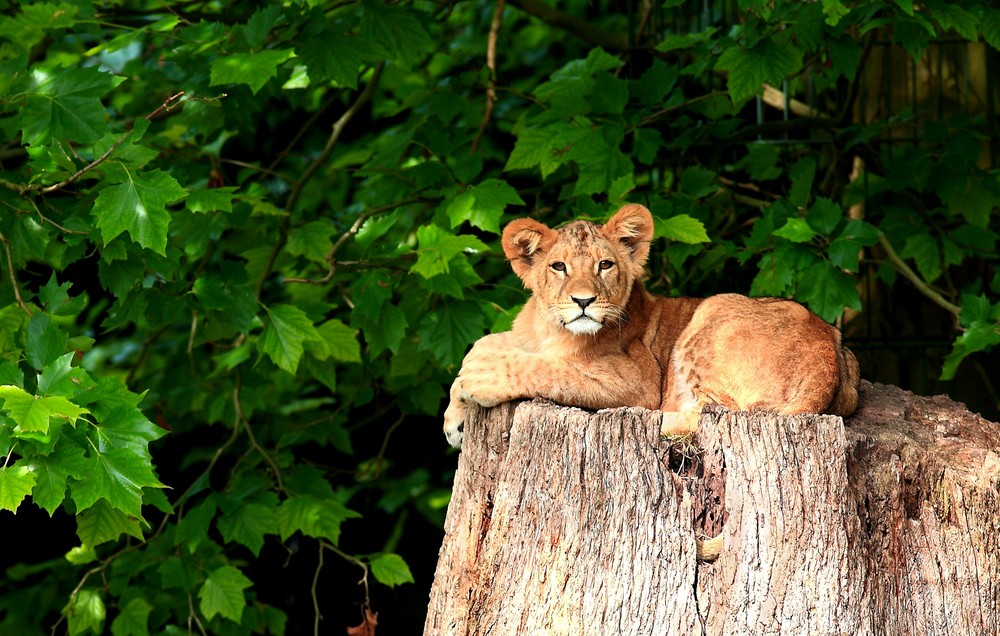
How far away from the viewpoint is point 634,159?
705 cm

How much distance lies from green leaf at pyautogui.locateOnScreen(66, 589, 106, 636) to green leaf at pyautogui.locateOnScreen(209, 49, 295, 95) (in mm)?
3043

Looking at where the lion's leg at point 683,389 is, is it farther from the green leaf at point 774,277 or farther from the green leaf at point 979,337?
the green leaf at point 979,337

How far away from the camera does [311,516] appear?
6.18 metres

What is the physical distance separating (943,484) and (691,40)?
10.0 ft

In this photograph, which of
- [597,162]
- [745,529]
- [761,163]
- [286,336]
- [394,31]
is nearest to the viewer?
[745,529]

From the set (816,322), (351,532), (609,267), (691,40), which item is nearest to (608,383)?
(609,267)

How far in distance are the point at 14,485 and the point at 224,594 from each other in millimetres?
2468

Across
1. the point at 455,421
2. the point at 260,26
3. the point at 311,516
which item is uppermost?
the point at 260,26

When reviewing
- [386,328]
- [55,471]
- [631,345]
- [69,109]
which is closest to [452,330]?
[386,328]

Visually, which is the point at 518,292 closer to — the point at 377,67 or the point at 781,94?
the point at 377,67

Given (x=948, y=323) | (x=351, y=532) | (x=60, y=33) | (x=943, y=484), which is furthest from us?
(x=351, y=532)

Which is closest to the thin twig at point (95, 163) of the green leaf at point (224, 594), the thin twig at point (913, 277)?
the green leaf at point (224, 594)

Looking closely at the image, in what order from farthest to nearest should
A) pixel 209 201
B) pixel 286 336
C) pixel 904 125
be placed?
1. pixel 904 125
2. pixel 286 336
3. pixel 209 201

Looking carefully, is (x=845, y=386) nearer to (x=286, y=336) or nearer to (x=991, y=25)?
(x=991, y=25)
